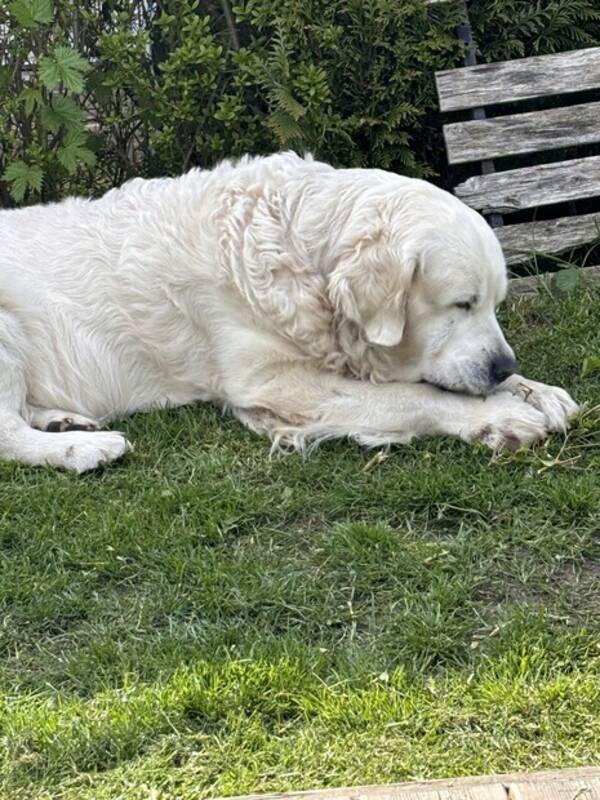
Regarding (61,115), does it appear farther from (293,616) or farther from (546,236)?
(293,616)

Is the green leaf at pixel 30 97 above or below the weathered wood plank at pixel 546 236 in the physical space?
above

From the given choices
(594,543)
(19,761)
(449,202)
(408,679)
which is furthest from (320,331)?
(19,761)

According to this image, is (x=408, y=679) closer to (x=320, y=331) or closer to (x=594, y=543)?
(x=594, y=543)

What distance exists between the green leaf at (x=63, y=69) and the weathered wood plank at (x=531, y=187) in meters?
2.19

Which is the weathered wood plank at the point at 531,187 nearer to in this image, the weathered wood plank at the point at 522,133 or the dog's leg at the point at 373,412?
the weathered wood plank at the point at 522,133

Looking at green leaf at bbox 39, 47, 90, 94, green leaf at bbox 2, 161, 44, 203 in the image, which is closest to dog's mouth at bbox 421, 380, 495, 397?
green leaf at bbox 39, 47, 90, 94

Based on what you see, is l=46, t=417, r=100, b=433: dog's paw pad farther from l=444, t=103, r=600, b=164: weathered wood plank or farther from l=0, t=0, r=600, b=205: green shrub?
l=444, t=103, r=600, b=164: weathered wood plank

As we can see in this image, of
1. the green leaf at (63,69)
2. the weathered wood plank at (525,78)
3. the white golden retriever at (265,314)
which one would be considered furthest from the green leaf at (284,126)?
the green leaf at (63,69)

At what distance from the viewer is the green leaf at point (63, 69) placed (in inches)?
216

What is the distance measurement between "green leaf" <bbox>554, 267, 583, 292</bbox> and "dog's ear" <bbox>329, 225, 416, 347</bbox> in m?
1.74

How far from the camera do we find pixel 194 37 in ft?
19.3

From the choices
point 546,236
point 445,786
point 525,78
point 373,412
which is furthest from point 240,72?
point 445,786

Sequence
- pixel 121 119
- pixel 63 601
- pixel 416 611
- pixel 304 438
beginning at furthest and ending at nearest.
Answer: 1. pixel 121 119
2. pixel 304 438
3. pixel 63 601
4. pixel 416 611

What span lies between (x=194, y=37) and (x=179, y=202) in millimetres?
1661
